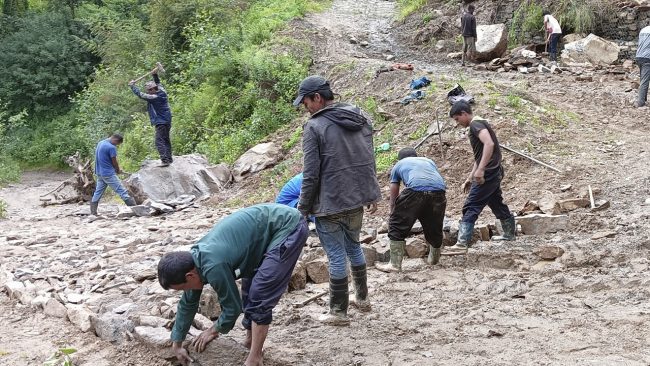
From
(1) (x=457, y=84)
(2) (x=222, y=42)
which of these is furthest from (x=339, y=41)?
(1) (x=457, y=84)

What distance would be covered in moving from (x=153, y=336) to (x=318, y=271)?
194 centimetres

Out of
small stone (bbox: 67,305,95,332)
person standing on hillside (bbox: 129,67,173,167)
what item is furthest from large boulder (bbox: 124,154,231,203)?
small stone (bbox: 67,305,95,332)

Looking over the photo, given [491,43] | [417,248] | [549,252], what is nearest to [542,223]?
[549,252]

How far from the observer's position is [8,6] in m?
32.3

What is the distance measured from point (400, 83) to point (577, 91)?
319 cm

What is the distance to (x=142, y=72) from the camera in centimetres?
1967

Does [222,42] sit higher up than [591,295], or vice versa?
[222,42]

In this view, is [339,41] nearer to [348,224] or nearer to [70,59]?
[348,224]

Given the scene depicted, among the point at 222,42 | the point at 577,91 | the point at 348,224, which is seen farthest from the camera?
the point at 222,42

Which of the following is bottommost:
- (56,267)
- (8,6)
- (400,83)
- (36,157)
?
(36,157)

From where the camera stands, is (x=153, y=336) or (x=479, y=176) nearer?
(x=153, y=336)

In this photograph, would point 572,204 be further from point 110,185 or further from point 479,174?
point 110,185

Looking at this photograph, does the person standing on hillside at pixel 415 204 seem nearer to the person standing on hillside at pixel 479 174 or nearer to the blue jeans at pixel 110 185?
the person standing on hillside at pixel 479 174

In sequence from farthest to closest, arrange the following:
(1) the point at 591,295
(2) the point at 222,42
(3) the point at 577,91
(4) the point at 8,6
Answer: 1. (4) the point at 8,6
2. (2) the point at 222,42
3. (3) the point at 577,91
4. (1) the point at 591,295
